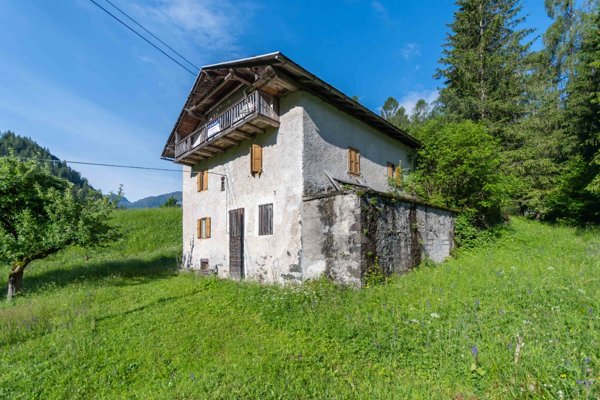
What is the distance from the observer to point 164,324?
21.2 ft

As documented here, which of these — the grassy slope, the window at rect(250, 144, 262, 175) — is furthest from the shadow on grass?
the window at rect(250, 144, 262, 175)

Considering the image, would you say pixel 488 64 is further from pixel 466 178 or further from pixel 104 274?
pixel 104 274

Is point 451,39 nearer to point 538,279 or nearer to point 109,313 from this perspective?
point 538,279

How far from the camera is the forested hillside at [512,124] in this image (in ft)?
42.8

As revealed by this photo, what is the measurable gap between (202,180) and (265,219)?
6376 mm

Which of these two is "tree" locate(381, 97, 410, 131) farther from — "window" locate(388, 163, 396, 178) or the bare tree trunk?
the bare tree trunk

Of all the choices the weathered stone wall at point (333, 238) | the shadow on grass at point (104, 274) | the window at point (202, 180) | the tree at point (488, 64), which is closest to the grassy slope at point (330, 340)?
the weathered stone wall at point (333, 238)

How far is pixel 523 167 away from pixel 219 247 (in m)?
18.6

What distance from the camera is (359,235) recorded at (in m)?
8.14

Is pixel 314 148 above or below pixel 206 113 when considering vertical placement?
below

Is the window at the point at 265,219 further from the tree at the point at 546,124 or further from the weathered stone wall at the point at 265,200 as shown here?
the tree at the point at 546,124

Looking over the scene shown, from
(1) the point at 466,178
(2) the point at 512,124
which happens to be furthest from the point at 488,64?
(1) the point at 466,178

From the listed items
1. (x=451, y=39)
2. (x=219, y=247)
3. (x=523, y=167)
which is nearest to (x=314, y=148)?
(x=219, y=247)

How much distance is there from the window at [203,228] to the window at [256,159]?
493cm
